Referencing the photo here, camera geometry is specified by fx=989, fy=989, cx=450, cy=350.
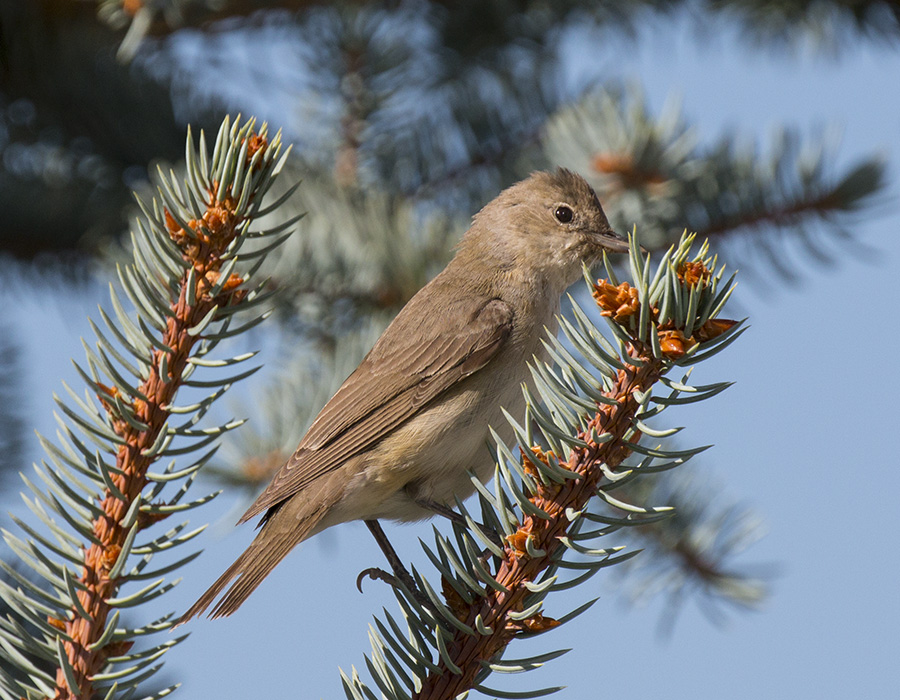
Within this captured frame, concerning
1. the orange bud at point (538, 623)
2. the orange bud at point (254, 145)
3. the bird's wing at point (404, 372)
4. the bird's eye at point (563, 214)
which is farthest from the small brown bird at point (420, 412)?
the orange bud at point (254, 145)

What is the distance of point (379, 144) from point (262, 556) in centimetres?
161

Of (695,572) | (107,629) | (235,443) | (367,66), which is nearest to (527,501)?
(107,629)

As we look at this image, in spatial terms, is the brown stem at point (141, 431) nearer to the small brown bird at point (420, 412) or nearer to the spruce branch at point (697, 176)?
the small brown bird at point (420, 412)

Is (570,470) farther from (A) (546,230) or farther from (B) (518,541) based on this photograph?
(A) (546,230)

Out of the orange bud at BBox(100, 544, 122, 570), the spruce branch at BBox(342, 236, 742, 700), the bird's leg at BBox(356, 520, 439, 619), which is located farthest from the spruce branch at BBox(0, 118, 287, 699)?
the bird's leg at BBox(356, 520, 439, 619)

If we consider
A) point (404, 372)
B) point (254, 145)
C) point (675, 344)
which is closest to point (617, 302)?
point (675, 344)

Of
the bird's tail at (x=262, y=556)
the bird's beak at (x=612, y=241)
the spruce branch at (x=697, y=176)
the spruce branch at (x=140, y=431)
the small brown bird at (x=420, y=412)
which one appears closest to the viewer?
the spruce branch at (x=140, y=431)

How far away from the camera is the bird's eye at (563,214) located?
422 centimetres

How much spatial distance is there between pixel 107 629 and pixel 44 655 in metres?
0.15

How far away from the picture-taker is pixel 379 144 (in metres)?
3.78

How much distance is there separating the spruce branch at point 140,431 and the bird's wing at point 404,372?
4.72 feet

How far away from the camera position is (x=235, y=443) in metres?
3.22

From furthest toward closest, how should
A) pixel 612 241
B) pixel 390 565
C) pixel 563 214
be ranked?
pixel 563 214 < pixel 612 241 < pixel 390 565

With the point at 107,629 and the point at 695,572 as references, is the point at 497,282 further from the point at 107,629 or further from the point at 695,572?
the point at 107,629
